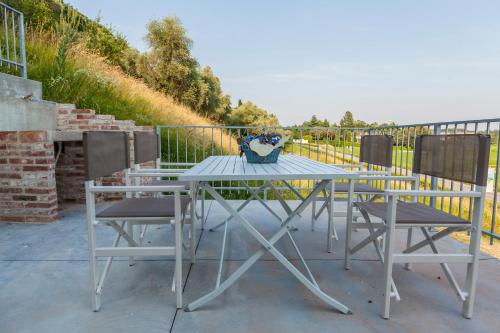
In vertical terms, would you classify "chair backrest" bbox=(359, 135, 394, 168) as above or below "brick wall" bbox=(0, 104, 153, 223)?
above

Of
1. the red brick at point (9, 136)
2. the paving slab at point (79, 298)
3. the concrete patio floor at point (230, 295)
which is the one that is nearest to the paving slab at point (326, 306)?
the concrete patio floor at point (230, 295)

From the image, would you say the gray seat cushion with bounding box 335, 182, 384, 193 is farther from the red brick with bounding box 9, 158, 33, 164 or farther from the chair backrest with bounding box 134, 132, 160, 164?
the red brick with bounding box 9, 158, 33, 164

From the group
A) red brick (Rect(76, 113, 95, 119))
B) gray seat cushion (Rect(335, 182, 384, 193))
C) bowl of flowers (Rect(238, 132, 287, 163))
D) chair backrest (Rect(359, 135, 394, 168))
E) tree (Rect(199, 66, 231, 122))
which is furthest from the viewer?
tree (Rect(199, 66, 231, 122))

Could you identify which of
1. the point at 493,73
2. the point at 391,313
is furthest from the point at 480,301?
the point at 493,73

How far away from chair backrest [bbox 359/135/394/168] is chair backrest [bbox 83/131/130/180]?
1911mm

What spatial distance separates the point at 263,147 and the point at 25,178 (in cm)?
265

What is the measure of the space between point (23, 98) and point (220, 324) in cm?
382

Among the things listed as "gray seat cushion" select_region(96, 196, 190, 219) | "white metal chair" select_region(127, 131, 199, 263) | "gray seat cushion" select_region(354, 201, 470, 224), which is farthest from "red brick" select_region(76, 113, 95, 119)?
"gray seat cushion" select_region(354, 201, 470, 224)

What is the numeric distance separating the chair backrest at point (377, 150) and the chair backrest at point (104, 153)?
1.91 m

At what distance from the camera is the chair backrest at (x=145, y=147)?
2443 mm

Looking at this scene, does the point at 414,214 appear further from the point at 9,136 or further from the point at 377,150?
A: the point at 9,136

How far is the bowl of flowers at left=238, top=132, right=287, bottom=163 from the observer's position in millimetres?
2154

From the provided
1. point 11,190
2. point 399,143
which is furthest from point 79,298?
point 399,143

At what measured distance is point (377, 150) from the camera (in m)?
2.64
